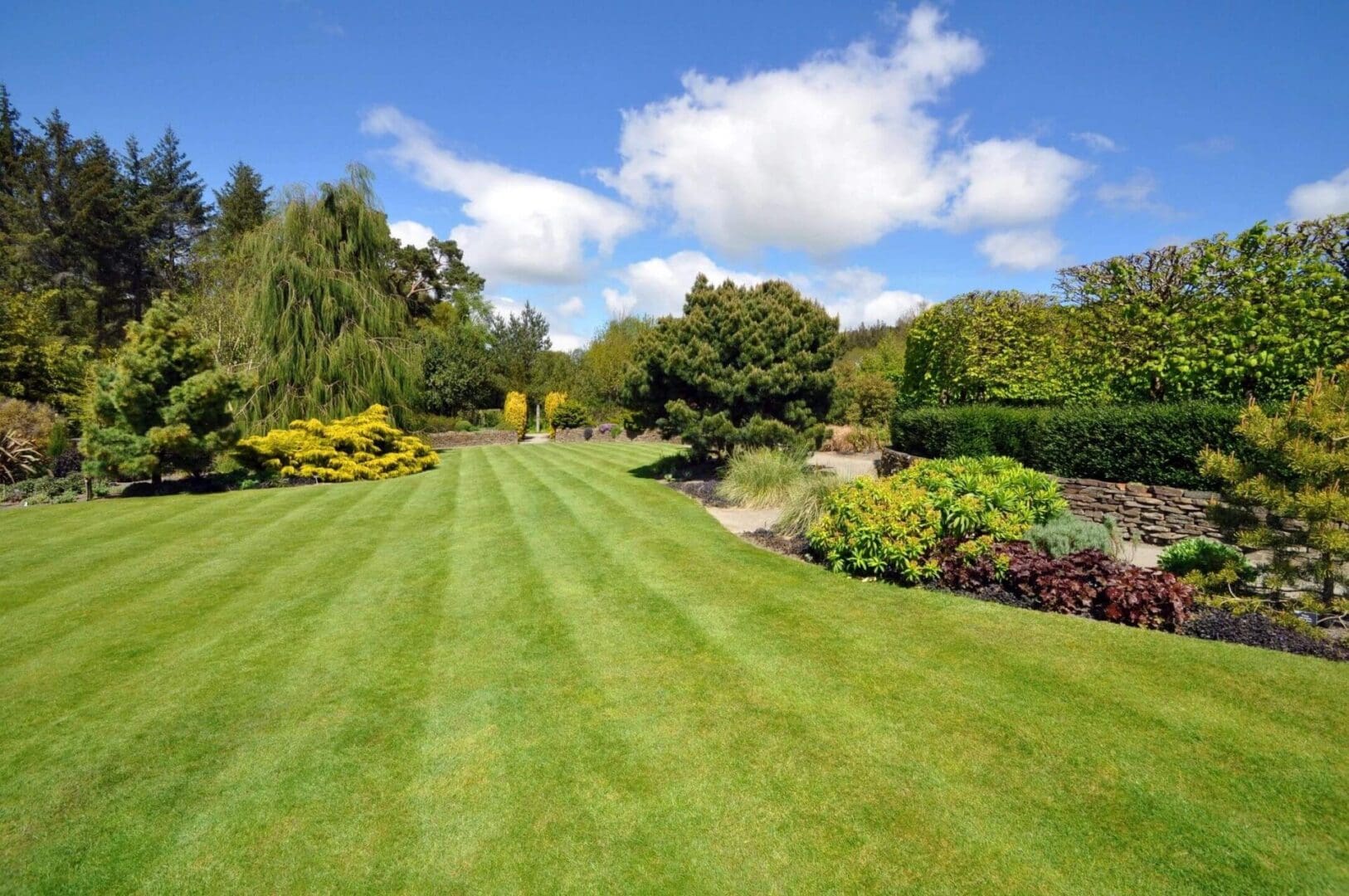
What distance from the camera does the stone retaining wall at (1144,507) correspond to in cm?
870

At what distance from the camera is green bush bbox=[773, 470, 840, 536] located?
9.11 m

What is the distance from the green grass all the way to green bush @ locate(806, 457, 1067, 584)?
0.45 m

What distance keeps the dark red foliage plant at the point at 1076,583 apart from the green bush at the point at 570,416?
89.3ft

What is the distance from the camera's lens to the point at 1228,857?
282cm

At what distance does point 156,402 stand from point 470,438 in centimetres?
1699

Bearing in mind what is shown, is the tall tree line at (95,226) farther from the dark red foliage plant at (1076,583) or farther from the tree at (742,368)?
the dark red foliage plant at (1076,583)

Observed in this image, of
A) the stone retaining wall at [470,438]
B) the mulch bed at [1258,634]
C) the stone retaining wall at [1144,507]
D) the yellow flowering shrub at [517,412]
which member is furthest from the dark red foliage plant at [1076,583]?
the yellow flowering shrub at [517,412]

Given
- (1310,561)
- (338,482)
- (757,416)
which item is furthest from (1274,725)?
(338,482)

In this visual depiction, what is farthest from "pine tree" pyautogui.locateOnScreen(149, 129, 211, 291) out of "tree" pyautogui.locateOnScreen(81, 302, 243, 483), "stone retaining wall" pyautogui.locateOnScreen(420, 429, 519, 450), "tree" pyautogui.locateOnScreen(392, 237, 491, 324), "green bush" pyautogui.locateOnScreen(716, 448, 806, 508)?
"green bush" pyautogui.locateOnScreen(716, 448, 806, 508)

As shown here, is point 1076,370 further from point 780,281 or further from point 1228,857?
point 1228,857

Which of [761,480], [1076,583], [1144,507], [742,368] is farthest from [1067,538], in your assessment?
[742,368]

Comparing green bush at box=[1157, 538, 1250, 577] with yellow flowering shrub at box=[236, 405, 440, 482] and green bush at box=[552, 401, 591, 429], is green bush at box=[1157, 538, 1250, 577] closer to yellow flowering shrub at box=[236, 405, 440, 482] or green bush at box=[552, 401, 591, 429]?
yellow flowering shrub at box=[236, 405, 440, 482]

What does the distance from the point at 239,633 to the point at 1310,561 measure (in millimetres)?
9590

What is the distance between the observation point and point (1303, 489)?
506 centimetres
